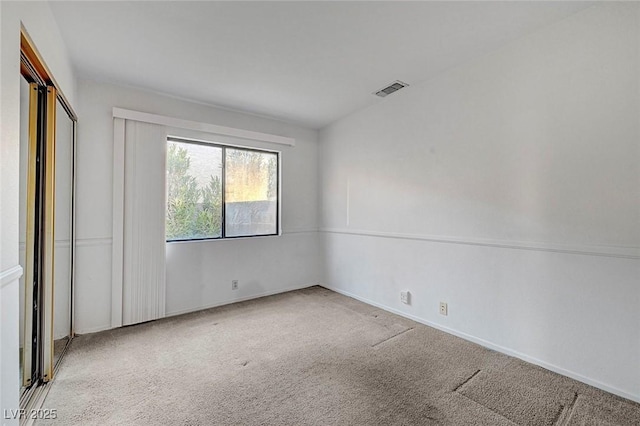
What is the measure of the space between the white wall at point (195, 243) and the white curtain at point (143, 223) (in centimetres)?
14

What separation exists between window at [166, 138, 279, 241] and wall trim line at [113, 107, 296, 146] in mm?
199

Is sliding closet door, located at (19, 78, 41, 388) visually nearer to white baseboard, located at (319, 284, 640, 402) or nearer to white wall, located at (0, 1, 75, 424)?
white wall, located at (0, 1, 75, 424)

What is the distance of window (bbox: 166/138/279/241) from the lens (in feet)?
11.2

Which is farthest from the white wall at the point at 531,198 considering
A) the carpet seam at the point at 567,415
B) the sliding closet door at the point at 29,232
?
the sliding closet door at the point at 29,232

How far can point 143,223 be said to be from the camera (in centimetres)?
310

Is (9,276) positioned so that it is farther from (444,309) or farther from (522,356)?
(522,356)

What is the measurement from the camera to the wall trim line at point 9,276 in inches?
46.7

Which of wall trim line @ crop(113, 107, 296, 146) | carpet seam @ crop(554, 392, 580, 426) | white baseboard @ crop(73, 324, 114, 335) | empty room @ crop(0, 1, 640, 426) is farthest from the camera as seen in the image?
wall trim line @ crop(113, 107, 296, 146)

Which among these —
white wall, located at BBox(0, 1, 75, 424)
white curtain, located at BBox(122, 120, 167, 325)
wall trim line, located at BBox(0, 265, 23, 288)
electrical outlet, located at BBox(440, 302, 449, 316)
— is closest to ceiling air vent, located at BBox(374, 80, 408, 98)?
electrical outlet, located at BBox(440, 302, 449, 316)

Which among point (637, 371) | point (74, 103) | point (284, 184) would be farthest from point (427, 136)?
point (74, 103)

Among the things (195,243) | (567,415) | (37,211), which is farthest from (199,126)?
(567,415)

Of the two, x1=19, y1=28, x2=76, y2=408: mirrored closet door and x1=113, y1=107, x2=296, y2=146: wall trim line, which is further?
x1=113, y1=107, x2=296, y2=146: wall trim line

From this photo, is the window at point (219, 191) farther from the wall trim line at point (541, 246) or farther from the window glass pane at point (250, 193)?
the wall trim line at point (541, 246)

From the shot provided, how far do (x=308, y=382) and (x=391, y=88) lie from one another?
3.00 meters
